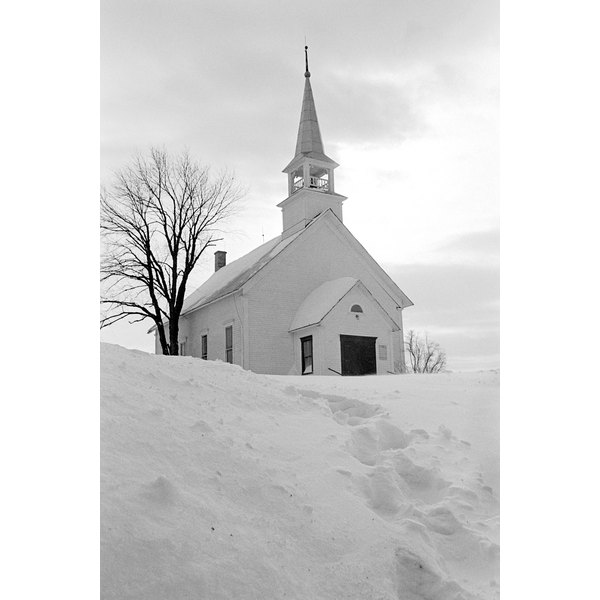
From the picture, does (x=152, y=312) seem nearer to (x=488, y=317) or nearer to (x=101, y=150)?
(x=101, y=150)

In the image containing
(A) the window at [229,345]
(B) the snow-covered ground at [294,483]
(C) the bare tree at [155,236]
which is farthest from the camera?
(A) the window at [229,345]

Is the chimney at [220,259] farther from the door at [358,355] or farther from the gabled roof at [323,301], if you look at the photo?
the door at [358,355]

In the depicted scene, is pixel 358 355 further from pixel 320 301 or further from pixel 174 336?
pixel 174 336

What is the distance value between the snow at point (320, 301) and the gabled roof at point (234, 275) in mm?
194

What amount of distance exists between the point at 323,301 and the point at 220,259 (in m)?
0.36

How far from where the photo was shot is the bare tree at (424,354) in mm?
2291

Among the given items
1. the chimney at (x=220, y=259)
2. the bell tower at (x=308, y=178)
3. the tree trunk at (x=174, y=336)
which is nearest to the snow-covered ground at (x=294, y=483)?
the tree trunk at (x=174, y=336)

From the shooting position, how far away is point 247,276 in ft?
7.26

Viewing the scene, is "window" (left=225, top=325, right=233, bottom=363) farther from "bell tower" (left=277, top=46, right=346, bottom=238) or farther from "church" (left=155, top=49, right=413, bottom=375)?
"bell tower" (left=277, top=46, right=346, bottom=238)

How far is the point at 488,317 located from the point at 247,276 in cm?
87

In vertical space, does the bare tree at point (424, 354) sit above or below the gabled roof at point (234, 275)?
below

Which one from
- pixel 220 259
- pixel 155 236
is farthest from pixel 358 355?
pixel 155 236

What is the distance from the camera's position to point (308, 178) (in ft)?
7.57
